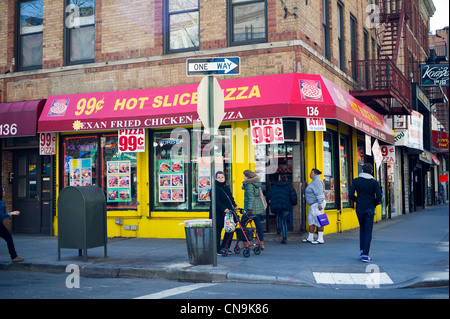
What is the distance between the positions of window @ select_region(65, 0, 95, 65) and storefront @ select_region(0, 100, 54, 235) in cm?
175

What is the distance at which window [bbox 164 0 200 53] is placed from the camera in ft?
46.1

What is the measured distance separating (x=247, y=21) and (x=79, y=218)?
6.78 metres

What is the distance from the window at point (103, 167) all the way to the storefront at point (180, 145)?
1.1 inches

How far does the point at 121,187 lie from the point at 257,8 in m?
6.08

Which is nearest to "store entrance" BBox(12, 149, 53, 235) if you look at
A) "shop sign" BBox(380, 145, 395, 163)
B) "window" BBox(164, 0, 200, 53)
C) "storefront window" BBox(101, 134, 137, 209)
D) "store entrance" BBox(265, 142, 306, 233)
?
"storefront window" BBox(101, 134, 137, 209)

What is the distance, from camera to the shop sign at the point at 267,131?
1230 cm

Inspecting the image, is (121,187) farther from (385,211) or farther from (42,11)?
(385,211)

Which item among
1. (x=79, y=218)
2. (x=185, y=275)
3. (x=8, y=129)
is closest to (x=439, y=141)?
(x=8, y=129)

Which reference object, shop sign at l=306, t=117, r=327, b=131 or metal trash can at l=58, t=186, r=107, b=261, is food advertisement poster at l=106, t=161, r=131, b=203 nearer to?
metal trash can at l=58, t=186, r=107, b=261

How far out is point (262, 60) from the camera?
12945 millimetres

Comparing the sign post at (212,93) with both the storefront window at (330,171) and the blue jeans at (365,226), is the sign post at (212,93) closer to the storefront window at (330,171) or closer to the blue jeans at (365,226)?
the blue jeans at (365,226)

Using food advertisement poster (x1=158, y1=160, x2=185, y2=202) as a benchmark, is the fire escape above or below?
above

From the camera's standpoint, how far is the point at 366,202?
9.98 m
